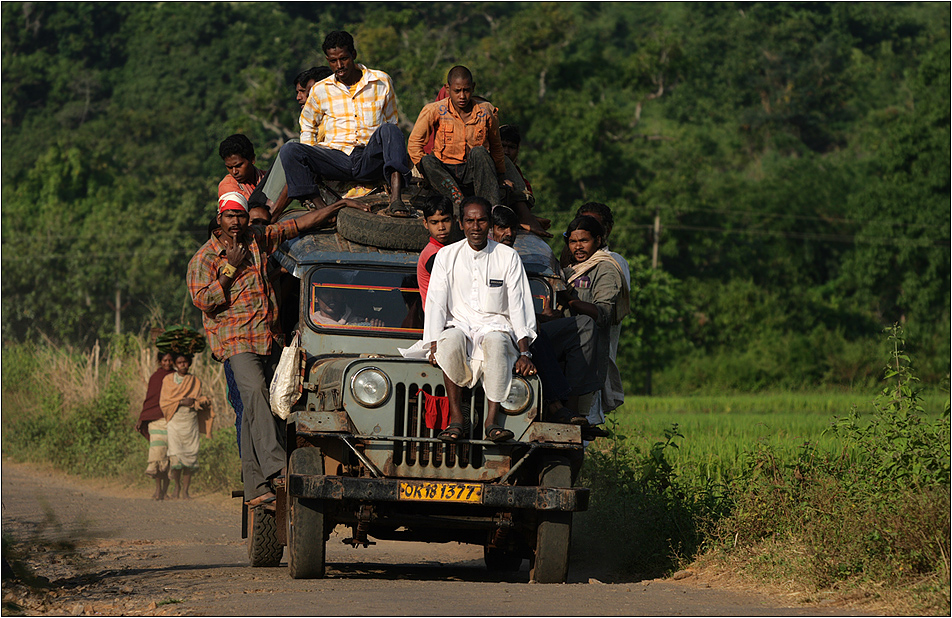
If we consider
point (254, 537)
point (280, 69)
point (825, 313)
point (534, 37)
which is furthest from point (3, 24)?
point (254, 537)

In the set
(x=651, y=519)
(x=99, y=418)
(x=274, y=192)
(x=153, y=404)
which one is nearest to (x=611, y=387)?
(x=651, y=519)

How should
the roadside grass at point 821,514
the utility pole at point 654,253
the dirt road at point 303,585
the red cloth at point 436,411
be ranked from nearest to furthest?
the dirt road at point 303,585 → the roadside grass at point 821,514 → the red cloth at point 436,411 → the utility pole at point 654,253

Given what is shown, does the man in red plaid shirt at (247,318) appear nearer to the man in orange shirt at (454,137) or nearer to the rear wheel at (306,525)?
the rear wheel at (306,525)

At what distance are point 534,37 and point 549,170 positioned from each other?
5.96 meters

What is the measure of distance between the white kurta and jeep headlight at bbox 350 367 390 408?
0.37 meters

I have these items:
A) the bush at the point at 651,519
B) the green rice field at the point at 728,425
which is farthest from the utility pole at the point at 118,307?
the bush at the point at 651,519

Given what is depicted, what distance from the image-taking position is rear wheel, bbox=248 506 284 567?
31.1 feet

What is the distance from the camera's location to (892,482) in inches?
328

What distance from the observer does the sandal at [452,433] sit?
784 cm

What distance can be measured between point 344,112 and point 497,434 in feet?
11.5

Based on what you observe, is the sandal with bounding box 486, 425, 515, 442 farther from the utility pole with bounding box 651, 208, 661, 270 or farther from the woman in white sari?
the utility pole with bounding box 651, 208, 661, 270

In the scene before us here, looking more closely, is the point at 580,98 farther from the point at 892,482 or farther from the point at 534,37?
the point at 892,482

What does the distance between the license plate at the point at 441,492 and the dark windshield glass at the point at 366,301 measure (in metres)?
1.40

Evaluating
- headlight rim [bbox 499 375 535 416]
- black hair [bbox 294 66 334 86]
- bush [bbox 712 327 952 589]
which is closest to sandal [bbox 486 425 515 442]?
headlight rim [bbox 499 375 535 416]
